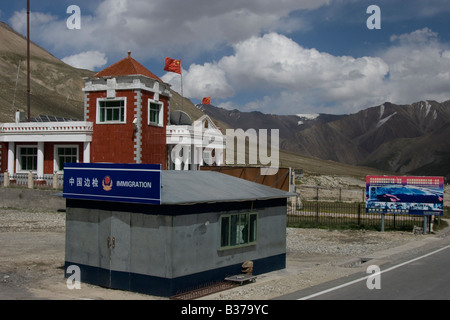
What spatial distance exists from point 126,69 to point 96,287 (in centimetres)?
2733

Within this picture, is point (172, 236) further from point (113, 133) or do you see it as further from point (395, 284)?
point (113, 133)

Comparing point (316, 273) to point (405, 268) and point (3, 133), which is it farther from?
point (3, 133)

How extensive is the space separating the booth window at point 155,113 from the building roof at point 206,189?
21.9 metres

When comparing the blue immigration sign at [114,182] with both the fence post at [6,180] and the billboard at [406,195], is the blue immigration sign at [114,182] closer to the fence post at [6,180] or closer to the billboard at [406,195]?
the billboard at [406,195]

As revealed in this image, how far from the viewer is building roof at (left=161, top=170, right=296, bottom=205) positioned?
575 inches

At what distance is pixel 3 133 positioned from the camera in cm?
4372

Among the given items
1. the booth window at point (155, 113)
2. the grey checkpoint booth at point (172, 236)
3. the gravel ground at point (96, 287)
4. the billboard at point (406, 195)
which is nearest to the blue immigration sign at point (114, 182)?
the grey checkpoint booth at point (172, 236)

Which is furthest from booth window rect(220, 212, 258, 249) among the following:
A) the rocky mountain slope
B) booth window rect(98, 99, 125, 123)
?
the rocky mountain slope

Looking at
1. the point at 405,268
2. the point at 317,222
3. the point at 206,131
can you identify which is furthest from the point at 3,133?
the point at 405,268

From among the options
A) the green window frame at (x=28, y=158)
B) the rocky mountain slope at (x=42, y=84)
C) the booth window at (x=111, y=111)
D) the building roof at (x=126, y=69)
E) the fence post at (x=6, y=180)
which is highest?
the rocky mountain slope at (x=42, y=84)

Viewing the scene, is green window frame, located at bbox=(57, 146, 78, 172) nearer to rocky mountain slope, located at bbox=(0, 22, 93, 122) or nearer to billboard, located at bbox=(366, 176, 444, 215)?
billboard, located at bbox=(366, 176, 444, 215)

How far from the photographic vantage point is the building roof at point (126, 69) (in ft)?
132

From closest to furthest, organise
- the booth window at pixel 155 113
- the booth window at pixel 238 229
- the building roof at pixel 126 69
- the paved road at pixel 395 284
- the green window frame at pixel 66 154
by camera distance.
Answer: the paved road at pixel 395 284 → the booth window at pixel 238 229 → the building roof at pixel 126 69 → the booth window at pixel 155 113 → the green window frame at pixel 66 154

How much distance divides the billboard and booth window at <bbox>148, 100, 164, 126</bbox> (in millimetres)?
17695
